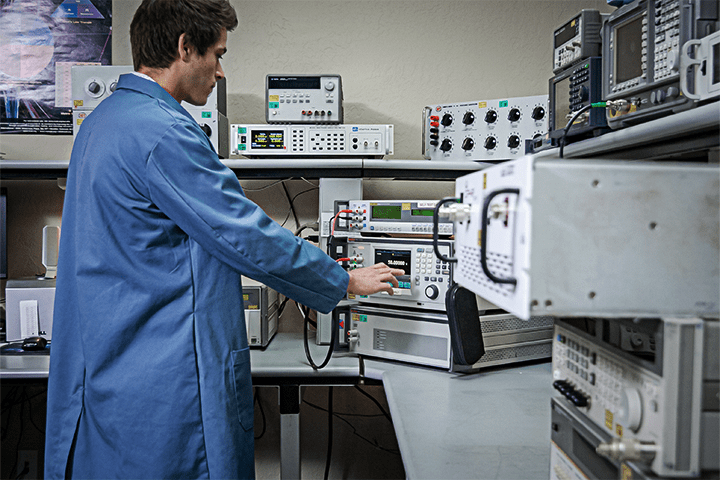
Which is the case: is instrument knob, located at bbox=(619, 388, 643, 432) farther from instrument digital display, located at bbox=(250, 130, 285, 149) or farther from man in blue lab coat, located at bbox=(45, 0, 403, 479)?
instrument digital display, located at bbox=(250, 130, 285, 149)

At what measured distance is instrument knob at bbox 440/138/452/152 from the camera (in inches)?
80.6

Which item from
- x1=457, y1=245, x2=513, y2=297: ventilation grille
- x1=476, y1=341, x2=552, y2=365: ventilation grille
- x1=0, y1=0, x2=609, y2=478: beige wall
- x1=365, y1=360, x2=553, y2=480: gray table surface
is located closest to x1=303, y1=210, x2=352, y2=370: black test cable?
x1=365, y1=360, x2=553, y2=480: gray table surface

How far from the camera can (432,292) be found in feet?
5.24

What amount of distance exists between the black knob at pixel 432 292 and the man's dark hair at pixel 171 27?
98 cm

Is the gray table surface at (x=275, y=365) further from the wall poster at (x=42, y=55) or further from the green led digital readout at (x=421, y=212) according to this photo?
the wall poster at (x=42, y=55)

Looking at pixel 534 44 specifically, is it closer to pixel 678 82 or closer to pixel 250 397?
pixel 678 82

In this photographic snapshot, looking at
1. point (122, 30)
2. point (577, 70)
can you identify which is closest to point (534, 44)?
point (577, 70)

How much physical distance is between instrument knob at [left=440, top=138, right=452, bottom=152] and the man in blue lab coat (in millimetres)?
1108

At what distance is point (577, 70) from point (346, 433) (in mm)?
1939

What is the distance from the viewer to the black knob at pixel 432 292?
1.60 metres

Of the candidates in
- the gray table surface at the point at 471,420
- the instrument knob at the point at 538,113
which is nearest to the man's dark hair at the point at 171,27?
the gray table surface at the point at 471,420

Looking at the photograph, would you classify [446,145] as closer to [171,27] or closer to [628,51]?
[628,51]

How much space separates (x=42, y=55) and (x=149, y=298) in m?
1.98

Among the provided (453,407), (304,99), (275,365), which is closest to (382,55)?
(304,99)
